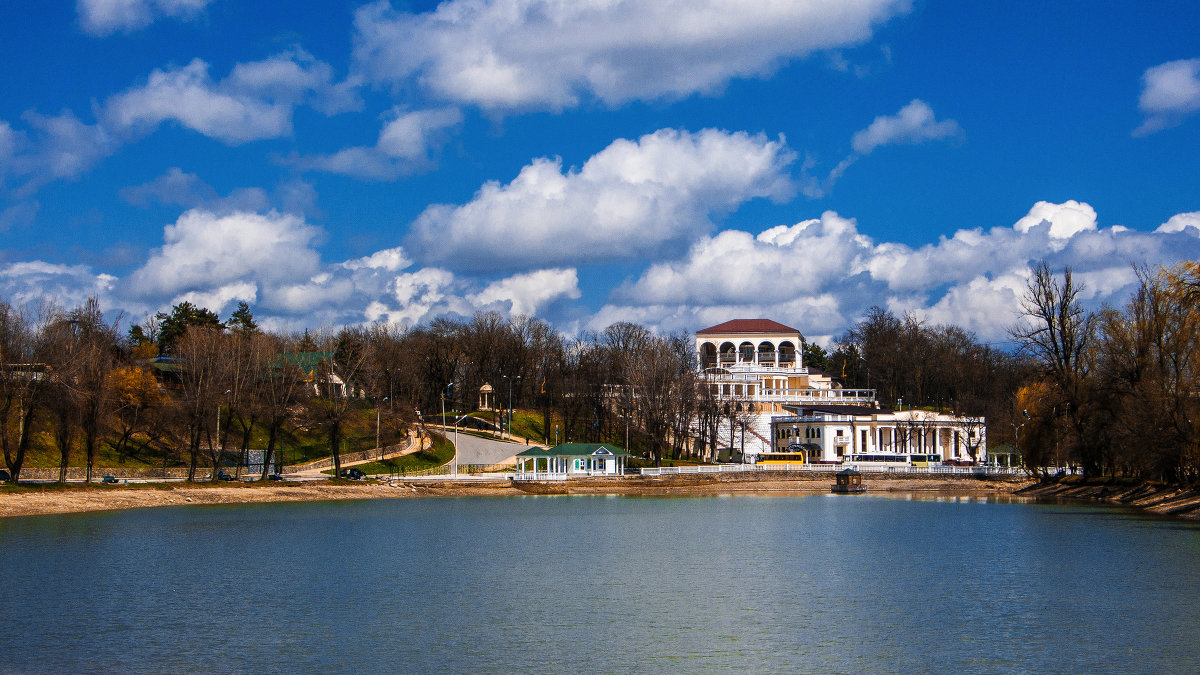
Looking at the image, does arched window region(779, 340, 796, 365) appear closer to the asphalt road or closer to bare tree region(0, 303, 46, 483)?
the asphalt road

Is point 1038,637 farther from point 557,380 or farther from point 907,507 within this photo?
point 557,380

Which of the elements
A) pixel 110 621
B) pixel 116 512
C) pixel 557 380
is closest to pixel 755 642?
pixel 110 621

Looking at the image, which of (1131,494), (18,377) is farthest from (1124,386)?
(18,377)

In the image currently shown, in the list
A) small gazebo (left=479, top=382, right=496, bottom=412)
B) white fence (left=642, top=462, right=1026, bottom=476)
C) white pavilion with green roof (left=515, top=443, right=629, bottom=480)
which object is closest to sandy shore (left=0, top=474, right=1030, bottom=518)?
white fence (left=642, top=462, right=1026, bottom=476)

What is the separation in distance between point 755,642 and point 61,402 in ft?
157

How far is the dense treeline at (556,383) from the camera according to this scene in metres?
52.3

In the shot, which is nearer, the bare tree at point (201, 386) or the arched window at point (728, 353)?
the bare tree at point (201, 386)

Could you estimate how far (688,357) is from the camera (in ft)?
379

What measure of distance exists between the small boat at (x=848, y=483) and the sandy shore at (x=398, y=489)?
2182 millimetres

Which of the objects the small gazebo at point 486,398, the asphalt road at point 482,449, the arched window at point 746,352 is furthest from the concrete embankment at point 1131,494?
the arched window at point 746,352

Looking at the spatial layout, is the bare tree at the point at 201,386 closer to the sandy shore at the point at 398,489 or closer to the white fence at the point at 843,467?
the sandy shore at the point at 398,489

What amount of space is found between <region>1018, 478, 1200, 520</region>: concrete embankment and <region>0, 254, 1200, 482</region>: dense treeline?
1.28 m

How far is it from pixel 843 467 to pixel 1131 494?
95.4 ft

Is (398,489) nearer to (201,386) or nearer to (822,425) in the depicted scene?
(201,386)
